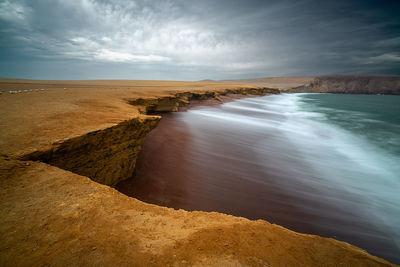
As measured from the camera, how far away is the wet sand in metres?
3.38

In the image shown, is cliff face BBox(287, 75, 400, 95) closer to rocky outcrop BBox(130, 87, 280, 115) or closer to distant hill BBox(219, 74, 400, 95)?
distant hill BBox(219, 74, 400, 95)

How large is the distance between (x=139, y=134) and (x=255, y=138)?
5.73 metres

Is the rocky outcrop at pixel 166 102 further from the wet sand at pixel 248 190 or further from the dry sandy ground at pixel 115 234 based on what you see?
the dry sandy ground at pixel 115 234

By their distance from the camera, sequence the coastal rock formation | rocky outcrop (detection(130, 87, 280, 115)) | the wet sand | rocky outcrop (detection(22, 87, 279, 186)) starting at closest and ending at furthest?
rocky outcrop (detection(22, 87, 279, 186)), the wet sand, rocky outcrop (detection(130, 87, 280, 115)), the coastal rock formation

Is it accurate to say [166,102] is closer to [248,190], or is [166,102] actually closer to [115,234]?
[248,190]

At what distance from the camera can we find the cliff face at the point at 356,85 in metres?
73.8

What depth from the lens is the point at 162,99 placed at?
34.9ft

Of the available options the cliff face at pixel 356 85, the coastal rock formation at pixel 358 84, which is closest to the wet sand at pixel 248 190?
the cliff face at pixel 356 85

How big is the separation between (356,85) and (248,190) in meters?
104

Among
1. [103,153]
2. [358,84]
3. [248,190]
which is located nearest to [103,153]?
[103,153]

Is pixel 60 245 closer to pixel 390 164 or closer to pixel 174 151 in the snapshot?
pixel 174 151

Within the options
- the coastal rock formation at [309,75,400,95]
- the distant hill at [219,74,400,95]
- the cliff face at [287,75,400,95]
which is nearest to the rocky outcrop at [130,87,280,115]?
the distant hill at [219,74,400,95]

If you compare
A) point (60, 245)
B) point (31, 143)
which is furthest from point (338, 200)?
point (31, 143)

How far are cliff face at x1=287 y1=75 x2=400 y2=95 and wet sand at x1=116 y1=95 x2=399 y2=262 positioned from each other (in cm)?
8663
